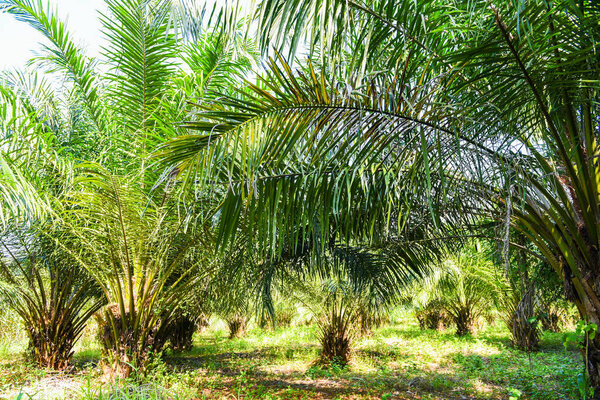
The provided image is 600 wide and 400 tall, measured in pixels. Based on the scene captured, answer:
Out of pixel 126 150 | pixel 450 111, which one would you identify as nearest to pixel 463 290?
pixel 126 150

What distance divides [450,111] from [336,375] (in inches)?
245

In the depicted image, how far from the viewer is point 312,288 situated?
28.9 ft

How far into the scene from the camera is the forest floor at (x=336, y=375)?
187 inches

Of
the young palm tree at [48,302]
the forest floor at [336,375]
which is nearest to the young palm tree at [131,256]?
the forest floor at [336,375]

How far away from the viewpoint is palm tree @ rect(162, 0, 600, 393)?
2.29 meters

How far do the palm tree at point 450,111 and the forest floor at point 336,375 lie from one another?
156 centimetres

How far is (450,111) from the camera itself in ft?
8.59

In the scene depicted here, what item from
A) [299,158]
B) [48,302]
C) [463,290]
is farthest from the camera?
[463,290]

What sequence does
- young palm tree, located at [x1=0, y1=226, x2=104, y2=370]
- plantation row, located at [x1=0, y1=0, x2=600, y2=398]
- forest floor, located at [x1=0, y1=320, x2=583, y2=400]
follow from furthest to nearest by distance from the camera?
young palm tree, located at [x1=0, y1=226, x2=104, y2=370] < forest floor, located at [x1=0, y1=320, x2=583, y2=400] < plantation row, located at [x1=0, y1=0, x2=600, y2=398]

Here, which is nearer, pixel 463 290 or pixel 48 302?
pixel 48 302

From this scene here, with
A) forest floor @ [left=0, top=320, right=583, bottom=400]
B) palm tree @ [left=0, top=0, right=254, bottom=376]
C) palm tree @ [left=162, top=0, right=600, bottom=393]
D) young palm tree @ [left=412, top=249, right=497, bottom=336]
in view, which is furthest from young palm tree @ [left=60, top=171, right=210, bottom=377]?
young palm tree @ [left=412, top=249, right=497, bottom=336]

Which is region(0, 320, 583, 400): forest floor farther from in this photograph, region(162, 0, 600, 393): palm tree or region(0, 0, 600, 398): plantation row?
region(162, 0, 600, 393): palm tree

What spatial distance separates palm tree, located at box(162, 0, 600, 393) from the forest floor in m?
1.56

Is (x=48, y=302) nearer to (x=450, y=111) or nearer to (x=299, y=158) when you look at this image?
(x=299, y=158)
